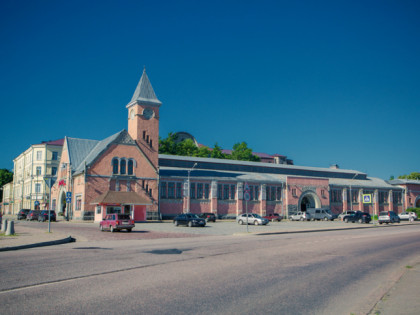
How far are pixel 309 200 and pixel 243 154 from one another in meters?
29.5

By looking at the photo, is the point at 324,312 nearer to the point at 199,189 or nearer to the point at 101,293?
the point at 101,293

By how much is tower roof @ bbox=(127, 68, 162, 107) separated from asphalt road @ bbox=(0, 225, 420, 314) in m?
46.1

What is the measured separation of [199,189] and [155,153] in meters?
9.69

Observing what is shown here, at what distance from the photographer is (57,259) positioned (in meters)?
13.8

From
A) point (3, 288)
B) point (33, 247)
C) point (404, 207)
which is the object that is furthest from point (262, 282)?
point (404, 207)

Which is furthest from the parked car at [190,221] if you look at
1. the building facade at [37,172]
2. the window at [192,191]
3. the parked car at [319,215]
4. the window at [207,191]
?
the building facade at [37,172]

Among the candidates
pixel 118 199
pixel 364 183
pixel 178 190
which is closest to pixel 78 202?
pixel 118 199

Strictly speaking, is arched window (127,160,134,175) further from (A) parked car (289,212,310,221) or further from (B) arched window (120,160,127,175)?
(A) parked car (289,212,310,221)

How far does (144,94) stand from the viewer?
6053cm

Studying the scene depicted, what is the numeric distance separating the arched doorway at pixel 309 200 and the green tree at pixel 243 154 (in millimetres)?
27130

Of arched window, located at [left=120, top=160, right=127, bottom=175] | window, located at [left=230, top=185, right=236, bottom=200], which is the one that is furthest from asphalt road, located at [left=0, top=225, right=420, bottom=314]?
window, located at [left=230, top=185, right=236, bottom=200]

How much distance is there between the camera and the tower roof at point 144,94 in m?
59.5

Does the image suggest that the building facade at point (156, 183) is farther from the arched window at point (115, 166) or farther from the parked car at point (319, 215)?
the parked car at point (319, 215)

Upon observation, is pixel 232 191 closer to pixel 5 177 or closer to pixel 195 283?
pixel 195 283
